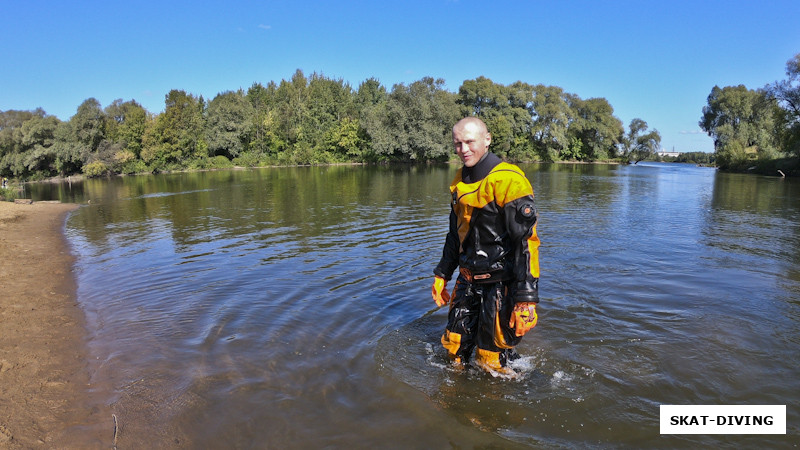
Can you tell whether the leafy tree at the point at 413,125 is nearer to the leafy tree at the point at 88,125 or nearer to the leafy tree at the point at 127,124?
the leafy tree at the point at 127,124

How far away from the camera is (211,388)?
4.28 m

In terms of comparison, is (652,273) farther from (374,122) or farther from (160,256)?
(374,122)

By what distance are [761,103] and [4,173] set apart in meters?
87.1

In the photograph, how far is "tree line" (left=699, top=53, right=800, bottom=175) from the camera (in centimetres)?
4078

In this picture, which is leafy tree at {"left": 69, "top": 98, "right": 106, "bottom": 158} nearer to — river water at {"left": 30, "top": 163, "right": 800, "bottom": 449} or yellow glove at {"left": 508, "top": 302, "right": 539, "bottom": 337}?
river water at {"left": 30, "top": 163, "right": 800, "bottom": 449}

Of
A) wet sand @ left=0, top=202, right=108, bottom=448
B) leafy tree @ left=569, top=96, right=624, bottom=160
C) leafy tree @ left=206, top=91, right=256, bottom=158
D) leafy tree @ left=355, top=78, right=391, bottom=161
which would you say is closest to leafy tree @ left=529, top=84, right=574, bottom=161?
A: leafy tree @ left=569, top=96, right=624, bottom=160

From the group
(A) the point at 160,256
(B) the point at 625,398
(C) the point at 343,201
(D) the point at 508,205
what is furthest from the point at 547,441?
(C) the point at 343,201

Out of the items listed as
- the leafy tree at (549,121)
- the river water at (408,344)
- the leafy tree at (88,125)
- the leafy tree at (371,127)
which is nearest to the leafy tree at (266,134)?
the leafy tree at (371,127)

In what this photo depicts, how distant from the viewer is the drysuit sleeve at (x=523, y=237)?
3664 mm

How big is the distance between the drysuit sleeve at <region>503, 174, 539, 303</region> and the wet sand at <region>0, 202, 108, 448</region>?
365 cm

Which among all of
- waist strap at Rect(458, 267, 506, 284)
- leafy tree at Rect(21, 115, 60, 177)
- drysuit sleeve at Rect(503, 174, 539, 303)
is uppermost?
leafy tree at Rect(21, 115, 60, 177)

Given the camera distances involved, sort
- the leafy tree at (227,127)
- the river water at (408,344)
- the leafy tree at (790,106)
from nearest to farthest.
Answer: the river water at (408,344)
the leafy tree at (790,106)
the leafy tree at (227,127)

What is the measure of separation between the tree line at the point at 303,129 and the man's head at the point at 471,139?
2398 inches

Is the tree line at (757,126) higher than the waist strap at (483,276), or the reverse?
the tree line at (757,126)
